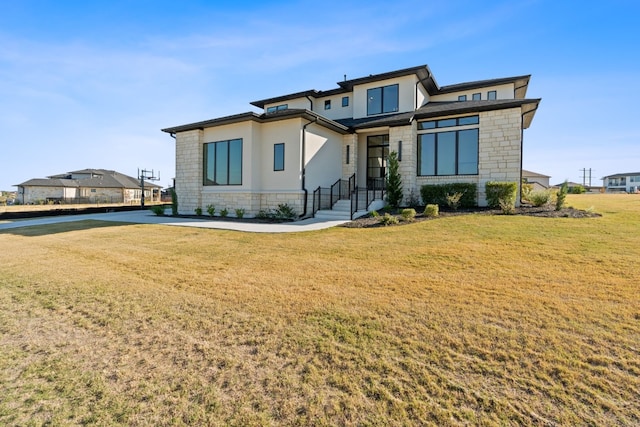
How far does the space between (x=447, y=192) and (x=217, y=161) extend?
1193cm

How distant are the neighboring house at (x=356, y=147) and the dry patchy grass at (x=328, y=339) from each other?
8.30m

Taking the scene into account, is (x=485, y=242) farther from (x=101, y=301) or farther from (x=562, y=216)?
(x=101, y=301)

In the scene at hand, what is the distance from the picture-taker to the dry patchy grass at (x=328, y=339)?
7.35 ft

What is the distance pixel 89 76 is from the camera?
1323 centimetres

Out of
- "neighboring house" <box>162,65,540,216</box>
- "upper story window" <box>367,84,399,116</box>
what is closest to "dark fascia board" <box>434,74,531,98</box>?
"neighboring house" <box>162,65,540,216</box>

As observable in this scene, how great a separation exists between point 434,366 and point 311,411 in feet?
4.01

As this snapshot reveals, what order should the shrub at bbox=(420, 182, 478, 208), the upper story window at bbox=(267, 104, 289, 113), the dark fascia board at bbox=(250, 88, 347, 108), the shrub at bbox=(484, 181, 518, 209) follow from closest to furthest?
the shrub at bbox=(484, 181, 518, 209) → the shrub at bbox=(420, 182, 478, 208) → the dark fascia board at bbox=(250, 88, 347, 108) → the upper story window at bbox=(267, 104, 289, 113)

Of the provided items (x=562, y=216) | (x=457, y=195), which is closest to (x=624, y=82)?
(x=562, y=216)

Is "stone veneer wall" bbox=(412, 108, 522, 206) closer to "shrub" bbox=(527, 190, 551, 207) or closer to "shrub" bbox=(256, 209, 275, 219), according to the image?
"shrub" bbox=(527, 190, 551, 207)

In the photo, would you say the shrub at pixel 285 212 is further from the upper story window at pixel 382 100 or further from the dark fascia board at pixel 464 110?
the upper story window at pixel 382 100

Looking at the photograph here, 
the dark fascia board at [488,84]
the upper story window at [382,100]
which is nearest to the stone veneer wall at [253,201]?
the upper story window at [382,100]

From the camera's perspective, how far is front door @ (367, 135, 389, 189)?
56.6ft

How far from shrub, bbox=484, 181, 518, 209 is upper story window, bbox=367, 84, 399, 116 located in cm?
740

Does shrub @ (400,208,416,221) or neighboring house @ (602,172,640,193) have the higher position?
neighboring house @ (602,172,640,193)
